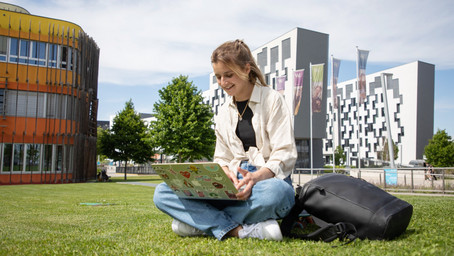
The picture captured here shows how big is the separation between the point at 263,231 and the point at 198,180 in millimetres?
647

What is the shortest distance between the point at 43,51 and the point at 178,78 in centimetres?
1100

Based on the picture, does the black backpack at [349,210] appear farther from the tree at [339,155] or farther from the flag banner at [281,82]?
the tree at [339,155]

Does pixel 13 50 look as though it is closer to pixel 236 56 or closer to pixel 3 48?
pixel 3 48

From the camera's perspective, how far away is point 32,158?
22.5 m

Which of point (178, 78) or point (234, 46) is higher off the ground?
point (178, 78)

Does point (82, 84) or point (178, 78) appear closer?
point (82, 84)

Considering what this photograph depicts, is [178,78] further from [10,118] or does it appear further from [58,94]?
[10,118]

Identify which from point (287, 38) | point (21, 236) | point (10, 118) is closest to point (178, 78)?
point (10, 118)

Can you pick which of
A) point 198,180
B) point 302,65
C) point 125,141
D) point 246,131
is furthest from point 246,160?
point 302,65

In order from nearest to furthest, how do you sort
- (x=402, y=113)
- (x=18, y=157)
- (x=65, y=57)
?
(x=18, y=157) → (x=65, y=57) → (x=402, y=113)

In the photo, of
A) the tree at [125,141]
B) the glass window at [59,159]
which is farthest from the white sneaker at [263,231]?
the tree at [125,141]

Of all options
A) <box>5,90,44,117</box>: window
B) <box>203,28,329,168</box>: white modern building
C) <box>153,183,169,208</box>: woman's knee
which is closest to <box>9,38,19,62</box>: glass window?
<box>5,90,44,117</box>: window

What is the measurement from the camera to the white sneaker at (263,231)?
8.45 ft

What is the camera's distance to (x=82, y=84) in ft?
82.5
